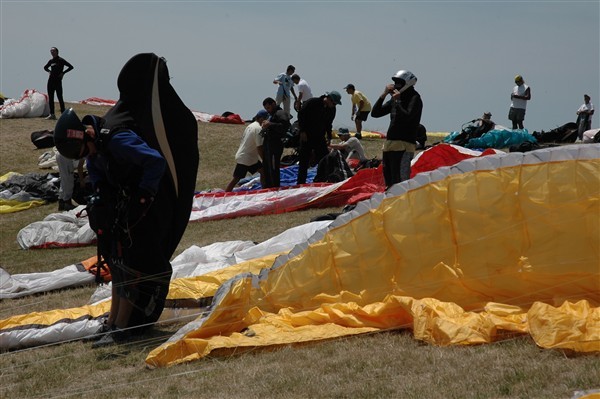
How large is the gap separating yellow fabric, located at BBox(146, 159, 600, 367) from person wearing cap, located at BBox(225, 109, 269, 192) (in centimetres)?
677

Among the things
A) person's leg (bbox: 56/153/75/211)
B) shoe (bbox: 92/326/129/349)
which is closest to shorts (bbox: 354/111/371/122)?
person's leg (bbox: 56/153/75/211)

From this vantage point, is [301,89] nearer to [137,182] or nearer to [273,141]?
[273,141]

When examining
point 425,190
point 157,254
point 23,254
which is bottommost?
point 23,254

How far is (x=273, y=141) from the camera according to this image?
1201 cm

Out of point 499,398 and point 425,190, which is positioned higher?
point 425,190

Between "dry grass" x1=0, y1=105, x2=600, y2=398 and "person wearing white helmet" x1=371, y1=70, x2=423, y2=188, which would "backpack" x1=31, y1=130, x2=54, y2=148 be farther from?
"dry grass" x1=0, y1=105, x2=600, y2=398

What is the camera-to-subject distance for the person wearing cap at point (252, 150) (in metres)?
12.2

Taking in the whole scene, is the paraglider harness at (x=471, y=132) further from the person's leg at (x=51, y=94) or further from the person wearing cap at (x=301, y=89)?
the person's leg at (x=51, y=94)

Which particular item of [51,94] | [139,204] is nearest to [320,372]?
[139,204]

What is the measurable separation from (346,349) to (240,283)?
0.96m

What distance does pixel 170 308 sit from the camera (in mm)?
6074

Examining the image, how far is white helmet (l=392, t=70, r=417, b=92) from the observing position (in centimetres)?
877

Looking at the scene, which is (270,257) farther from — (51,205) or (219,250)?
(51,205)

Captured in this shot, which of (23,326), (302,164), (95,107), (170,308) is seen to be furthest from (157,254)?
(95,107)
